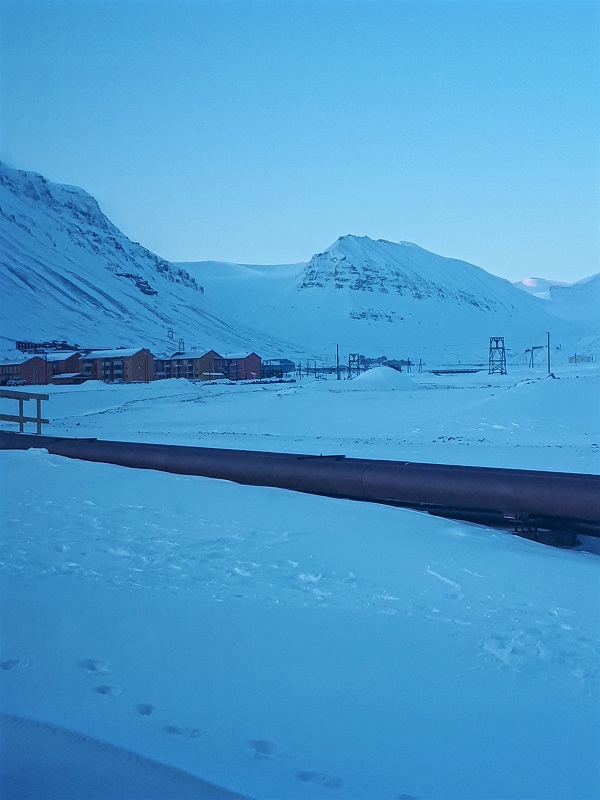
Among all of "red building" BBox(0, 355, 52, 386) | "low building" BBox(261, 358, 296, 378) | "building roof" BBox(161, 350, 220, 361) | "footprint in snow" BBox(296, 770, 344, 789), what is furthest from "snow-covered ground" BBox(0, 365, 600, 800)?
"low building" BBox(261, 358, 296, 378)

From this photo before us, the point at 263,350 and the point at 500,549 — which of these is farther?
the point at 263,350

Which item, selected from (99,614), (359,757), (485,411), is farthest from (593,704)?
(485,411)

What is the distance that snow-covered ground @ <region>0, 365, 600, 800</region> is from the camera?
315 centimetres

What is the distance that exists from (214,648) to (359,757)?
1.27m

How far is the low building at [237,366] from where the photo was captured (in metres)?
81.1

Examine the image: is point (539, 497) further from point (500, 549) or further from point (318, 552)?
point (318, 552)

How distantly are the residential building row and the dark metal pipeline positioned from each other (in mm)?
55641

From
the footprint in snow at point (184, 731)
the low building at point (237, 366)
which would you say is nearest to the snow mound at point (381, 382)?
the low building at point (237, 366)

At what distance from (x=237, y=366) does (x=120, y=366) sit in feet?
47.1

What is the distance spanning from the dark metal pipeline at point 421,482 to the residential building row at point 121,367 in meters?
55.6

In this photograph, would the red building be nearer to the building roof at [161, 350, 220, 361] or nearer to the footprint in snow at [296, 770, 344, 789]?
the building roof at [161, 350, 220, 361]

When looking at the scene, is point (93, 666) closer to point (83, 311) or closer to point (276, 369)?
point (276, 369)

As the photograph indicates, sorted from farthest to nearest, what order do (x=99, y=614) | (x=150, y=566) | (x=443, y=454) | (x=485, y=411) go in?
(x=485, y=411) < (x=443, y=454) < (x=150, y=566) < (x=99, y=614)

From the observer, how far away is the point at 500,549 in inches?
269
